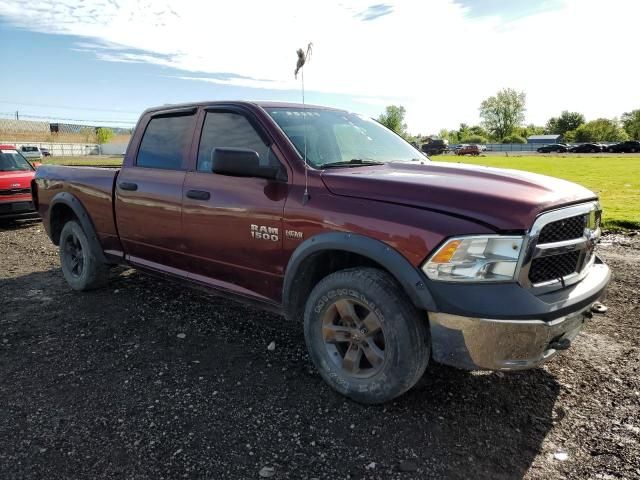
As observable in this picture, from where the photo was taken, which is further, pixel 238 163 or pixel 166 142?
pixel 166 142

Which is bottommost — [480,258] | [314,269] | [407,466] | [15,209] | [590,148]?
[407,466]

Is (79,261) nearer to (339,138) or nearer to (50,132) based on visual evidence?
(339,138)

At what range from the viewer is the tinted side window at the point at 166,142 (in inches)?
170

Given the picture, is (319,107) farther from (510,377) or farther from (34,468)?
(34,468)

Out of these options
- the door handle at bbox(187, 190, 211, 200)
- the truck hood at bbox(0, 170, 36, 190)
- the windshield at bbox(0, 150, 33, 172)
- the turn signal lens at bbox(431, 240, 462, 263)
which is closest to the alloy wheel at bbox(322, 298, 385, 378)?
the turn signal lens at bbox(431, 240, 462, 263)

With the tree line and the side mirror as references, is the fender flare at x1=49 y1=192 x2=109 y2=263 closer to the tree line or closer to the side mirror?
the side mirror

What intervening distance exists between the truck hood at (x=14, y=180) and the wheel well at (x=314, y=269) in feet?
29.2

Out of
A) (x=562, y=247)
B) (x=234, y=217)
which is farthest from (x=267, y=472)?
(x=562, y=247)

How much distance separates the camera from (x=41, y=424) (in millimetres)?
2982

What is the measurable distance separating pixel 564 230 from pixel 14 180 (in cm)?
1045

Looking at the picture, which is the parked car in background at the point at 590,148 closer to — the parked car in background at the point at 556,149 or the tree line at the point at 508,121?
the parked car in background at the point at 556,149

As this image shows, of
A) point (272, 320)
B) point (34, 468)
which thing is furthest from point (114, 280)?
point (34, 468)

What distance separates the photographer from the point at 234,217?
370cm

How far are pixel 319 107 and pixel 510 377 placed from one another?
8.80 feet
